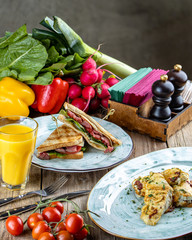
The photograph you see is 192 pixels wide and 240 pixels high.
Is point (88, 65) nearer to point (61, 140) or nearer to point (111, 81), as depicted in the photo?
point (111, 81)

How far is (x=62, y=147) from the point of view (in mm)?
2283

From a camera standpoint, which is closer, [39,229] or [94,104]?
[39,229]

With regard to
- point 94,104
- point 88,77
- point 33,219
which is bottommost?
point 94,104

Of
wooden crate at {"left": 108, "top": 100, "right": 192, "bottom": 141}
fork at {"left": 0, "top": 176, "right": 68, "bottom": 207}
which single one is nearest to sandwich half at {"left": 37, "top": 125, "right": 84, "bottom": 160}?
A: fork at {"left": 0, "top": 176, "right": 68, "bottom": 207}

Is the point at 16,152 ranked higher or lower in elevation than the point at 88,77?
higher

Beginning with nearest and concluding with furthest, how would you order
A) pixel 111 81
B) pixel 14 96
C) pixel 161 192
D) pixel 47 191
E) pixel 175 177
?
pixel 161 192 < pixel 175 177 < pixel 47 191 < pixel 14 96 < pixel 111 81

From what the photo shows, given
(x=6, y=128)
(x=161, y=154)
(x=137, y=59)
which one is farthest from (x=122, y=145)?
(x=137, y=59)

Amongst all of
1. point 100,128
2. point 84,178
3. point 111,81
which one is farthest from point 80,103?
point 84,178

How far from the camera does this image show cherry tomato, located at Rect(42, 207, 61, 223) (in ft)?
5.46

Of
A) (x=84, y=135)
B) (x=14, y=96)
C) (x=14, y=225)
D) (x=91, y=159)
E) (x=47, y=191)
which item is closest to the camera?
(x=14, y=225)

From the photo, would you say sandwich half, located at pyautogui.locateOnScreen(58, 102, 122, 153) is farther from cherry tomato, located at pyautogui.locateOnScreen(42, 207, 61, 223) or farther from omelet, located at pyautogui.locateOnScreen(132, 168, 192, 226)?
cherry tomato, located at pyautogui.locateOnScreen(42, 207, 61, 223)

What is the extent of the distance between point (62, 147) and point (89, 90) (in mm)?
743

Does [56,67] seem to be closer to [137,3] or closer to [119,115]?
[119,115]

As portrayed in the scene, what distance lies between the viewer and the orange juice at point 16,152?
1912 mm
